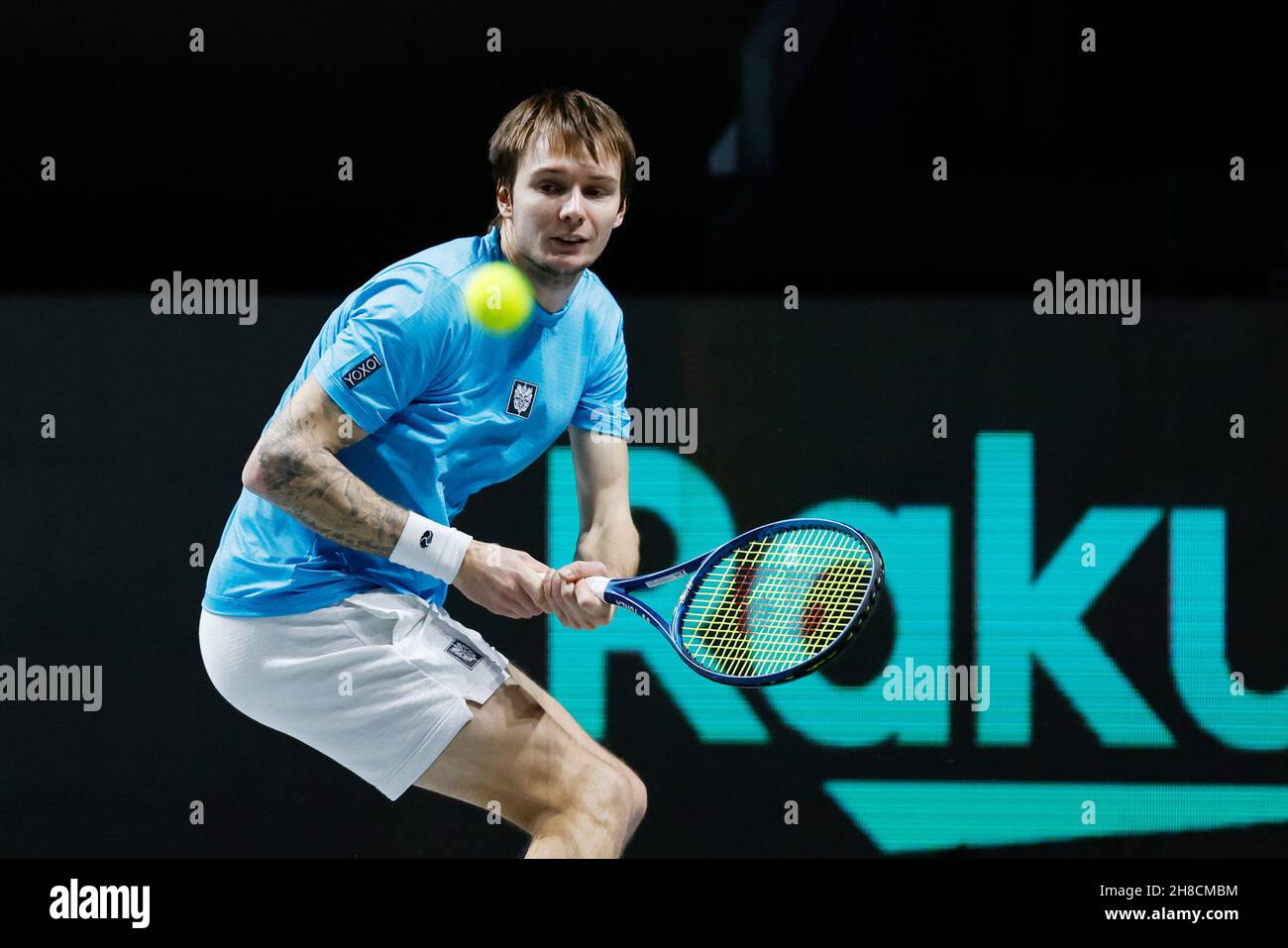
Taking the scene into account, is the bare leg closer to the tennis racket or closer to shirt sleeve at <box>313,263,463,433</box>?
the tennis racket

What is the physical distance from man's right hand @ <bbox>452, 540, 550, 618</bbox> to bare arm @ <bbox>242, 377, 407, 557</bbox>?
133 mm

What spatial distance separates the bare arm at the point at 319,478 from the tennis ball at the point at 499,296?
0.30 metres

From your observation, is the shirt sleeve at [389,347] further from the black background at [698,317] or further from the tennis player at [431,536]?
the black background at [698,317]

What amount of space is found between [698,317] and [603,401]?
3.46 feet

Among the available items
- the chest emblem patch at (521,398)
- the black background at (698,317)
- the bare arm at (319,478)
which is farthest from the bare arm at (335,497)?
the black background at (698,317)

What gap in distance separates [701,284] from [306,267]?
995 mm

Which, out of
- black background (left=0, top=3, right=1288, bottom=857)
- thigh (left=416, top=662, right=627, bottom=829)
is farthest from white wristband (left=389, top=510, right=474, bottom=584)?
black background (left=0, top=3, right=1288, bottom=857)

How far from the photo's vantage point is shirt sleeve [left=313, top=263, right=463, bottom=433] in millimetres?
2525

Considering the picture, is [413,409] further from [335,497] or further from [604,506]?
[604,506]

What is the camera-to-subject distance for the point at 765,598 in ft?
9.03

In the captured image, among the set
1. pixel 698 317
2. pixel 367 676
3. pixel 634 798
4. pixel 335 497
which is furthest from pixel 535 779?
pixel 698 317

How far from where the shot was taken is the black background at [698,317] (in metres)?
3.90
